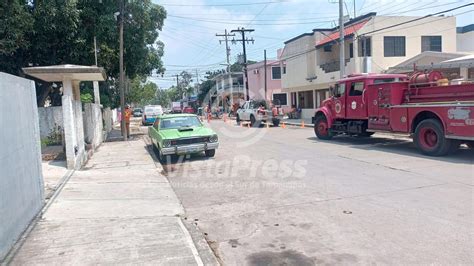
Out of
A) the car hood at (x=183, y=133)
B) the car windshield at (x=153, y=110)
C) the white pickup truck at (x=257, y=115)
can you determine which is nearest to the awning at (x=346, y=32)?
the white pickup truck at (x=257, y=115)

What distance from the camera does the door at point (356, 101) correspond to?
1535cm

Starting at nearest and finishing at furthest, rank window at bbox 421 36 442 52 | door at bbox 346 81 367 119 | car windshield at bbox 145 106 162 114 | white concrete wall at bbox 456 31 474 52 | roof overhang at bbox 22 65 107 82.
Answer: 1. roof overhang at bbox 22 65 107 82
2. door at bbox 346 81 367 119
3. window at bbox 421 36 442 52
4. white concrete wall at bbox 456 31 474 52
5. car windshield at bbox 145 106 162 114

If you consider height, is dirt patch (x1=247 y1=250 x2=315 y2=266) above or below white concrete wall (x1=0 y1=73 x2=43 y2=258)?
below

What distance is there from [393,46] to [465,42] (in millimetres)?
10842

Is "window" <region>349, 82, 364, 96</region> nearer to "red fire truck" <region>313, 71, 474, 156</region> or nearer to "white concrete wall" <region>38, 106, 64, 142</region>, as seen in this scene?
"red fire truck" <region>313, 71, 474, 156</region>

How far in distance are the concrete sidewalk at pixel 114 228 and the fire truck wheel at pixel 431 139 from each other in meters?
8.03

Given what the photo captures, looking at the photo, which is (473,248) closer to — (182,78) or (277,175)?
(277,175)

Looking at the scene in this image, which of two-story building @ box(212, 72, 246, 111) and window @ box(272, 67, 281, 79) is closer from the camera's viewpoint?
window @ box(272, 67, 281, 79)

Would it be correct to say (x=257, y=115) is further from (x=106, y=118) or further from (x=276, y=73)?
(x=276, y=73)

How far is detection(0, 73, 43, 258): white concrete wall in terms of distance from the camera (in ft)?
15.9

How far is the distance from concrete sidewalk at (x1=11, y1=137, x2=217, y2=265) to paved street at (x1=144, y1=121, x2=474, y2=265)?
0.42 m

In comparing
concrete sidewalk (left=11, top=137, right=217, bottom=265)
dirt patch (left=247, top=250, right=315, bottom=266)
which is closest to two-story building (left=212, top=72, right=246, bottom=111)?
concrete sidewalk (left=11, top=137, right=217, bottom=265)

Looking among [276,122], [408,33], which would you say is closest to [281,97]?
[276,122]

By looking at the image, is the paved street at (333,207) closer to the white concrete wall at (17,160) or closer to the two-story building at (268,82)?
the white concrete wall at (17,160)
